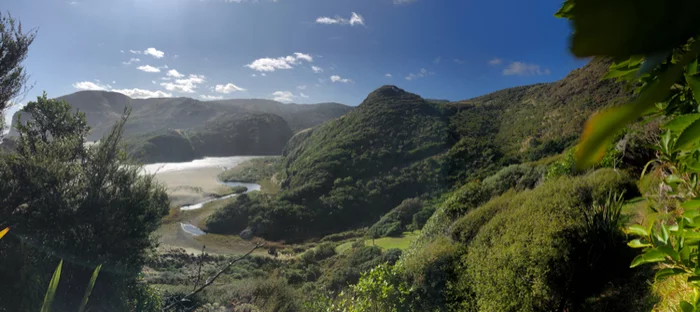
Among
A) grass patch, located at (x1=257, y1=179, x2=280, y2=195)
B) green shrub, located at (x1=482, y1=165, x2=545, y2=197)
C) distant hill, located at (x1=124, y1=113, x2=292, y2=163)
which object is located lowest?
grass patch, located at (x1=257, y1=179, x2=280, y2=195)

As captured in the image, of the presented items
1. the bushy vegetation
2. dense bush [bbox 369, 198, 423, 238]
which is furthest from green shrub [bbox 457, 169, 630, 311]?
dense bush [bbox 369, 198, 423, 238]

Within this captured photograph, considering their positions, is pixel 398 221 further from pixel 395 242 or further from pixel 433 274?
pixel 433 274

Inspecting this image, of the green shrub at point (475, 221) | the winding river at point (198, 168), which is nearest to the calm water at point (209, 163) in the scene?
the winding river at point (198, 168)

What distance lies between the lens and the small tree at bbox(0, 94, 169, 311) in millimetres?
6848

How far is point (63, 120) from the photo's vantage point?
1036 cm

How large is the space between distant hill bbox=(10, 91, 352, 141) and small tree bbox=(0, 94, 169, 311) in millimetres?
85101

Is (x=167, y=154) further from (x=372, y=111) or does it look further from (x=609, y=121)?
(x=609, y=121)

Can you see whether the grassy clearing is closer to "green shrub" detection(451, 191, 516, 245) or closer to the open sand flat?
"green shrub" detection(451, 191, 516, 245)

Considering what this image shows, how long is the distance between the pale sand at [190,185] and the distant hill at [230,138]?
39.1ft

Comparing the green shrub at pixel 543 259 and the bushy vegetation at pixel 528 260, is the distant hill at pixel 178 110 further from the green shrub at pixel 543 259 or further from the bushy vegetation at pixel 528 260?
the green shrub at pixel 543 259

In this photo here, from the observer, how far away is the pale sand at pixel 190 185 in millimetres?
45062

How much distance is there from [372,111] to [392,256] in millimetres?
42383

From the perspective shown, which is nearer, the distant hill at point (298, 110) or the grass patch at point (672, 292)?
the grass patch at point (672, 292)

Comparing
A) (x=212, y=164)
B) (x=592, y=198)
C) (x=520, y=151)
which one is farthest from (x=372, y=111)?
(x=592, y=198)
